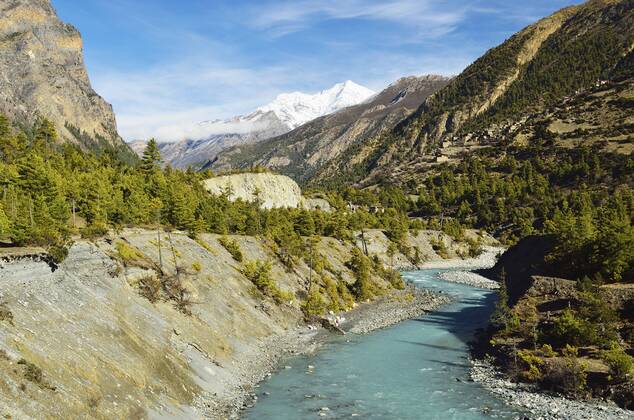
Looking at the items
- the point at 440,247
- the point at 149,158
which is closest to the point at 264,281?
the point at 149,158

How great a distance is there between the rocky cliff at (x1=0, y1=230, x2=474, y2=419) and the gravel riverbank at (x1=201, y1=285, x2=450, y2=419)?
0.94 feet

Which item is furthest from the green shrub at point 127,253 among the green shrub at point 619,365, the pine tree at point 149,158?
the pine tree at point 149,158

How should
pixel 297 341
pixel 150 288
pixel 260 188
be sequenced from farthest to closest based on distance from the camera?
pixel 260 188
pixel 297 341
pixel 150 288

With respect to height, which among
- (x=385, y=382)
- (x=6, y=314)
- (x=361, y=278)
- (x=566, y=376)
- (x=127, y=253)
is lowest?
(x=385, y=382)

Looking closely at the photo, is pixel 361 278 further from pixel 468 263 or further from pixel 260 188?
pixel 260 188

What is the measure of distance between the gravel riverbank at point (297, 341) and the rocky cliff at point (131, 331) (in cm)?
29

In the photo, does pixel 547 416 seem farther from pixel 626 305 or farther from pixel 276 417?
pixel 626 305

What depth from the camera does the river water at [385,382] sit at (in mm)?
36656

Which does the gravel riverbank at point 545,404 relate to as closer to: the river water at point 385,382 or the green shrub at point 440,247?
the river water at point 385,382

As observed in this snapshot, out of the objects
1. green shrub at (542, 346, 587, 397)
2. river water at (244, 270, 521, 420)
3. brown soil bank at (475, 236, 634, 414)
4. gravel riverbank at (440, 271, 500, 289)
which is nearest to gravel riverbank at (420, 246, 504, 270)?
gravel riverbank at (440, 271, 500, 289)

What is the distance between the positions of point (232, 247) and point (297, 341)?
1977 cm

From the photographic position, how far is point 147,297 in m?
45.0

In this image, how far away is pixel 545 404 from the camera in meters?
37.4

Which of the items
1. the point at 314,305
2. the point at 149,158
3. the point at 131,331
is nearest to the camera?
the point at 131,331
